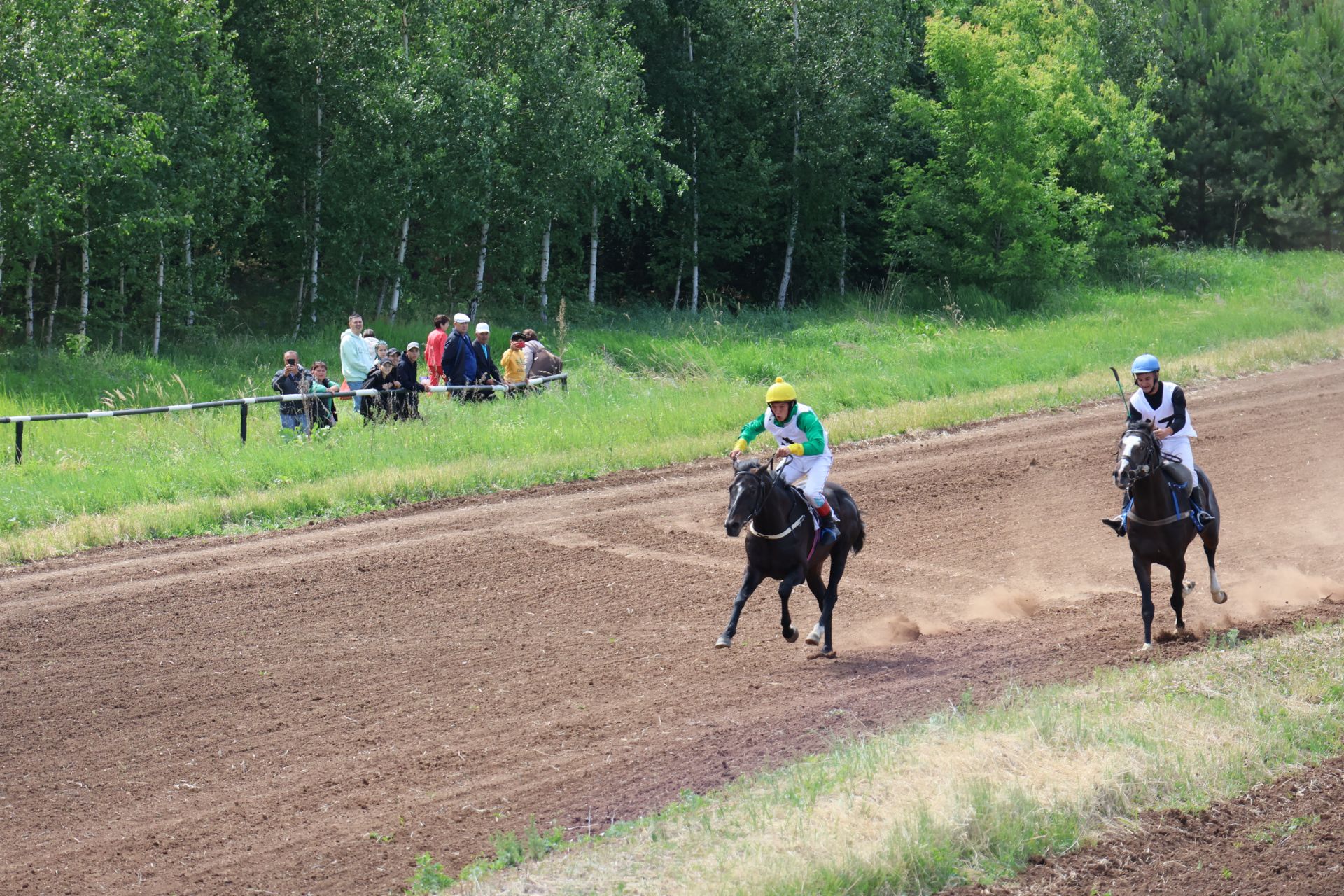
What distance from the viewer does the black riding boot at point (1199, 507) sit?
1180 cm

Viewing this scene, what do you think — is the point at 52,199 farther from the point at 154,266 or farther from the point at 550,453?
the point at 550,453

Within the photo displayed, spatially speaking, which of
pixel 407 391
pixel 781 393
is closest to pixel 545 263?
pixel 407 391

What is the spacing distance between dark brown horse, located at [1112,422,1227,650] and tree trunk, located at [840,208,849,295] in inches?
1041

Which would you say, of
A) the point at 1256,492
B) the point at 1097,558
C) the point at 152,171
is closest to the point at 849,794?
the point at 1097,558

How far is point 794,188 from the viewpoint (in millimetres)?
35969

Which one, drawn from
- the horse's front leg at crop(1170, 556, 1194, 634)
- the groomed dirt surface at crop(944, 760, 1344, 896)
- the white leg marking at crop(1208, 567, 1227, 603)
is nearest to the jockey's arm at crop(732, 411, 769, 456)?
the horse's front leg at crop(1170, 556, 1194, 634)

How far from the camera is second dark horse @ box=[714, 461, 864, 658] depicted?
10.4 m

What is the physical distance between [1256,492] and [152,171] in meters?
19.5

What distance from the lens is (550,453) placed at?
1877 cm

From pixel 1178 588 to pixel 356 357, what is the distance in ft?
40.0

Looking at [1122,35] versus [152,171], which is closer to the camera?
[152,171]

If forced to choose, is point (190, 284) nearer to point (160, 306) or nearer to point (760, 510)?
point (160, 306)

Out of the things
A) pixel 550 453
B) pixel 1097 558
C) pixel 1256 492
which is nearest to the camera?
pixel 1097 558

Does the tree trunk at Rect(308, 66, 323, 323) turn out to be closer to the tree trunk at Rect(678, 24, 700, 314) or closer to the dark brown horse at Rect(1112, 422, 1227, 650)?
the tree trunk at Rect(678, 24, 700, 314)
